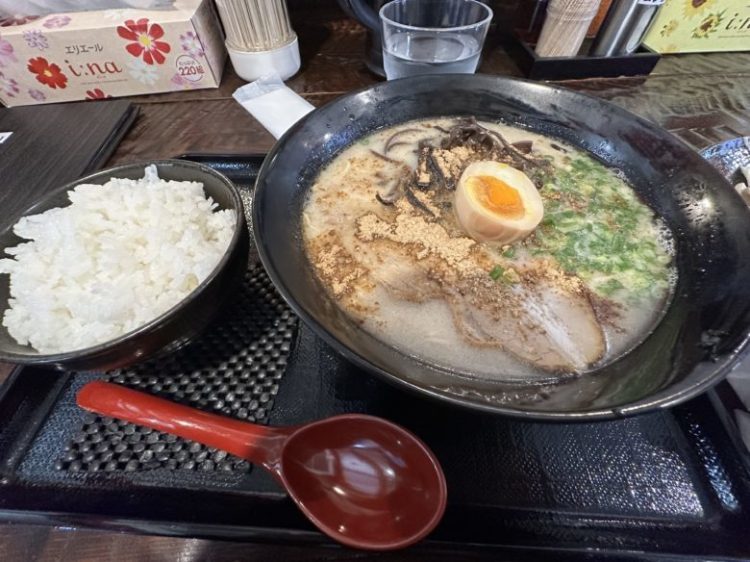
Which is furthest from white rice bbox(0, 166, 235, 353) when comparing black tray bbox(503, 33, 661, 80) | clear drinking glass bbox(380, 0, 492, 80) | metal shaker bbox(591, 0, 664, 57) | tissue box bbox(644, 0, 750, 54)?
tissue box bbox(644, 0, 750, 54)

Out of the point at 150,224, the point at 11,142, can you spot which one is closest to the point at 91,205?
the point at 150,224

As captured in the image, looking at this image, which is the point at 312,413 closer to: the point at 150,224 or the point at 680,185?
the point at 150,224

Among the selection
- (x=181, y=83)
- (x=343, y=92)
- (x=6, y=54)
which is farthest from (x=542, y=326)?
(x=6, y=54)

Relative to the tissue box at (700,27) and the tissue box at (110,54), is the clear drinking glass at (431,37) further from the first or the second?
the tissue box at (700,27)

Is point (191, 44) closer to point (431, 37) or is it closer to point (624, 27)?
point (431, 37)

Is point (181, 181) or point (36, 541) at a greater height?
point (181, 181)

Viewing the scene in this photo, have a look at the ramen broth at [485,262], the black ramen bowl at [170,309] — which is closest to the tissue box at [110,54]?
the black ramen bowl at [170,309]

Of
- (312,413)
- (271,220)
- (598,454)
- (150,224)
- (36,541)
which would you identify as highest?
(271,220)
